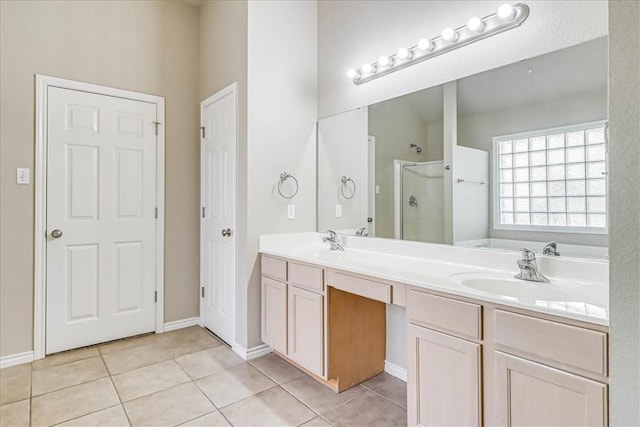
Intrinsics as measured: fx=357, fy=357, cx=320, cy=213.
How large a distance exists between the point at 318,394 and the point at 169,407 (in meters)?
0.84

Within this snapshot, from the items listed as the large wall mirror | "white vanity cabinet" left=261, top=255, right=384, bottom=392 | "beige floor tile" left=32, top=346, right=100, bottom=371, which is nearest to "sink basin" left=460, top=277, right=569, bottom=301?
the large wall mirror

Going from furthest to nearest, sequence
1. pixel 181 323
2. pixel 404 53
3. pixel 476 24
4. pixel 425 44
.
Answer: pixel 181 323, pixel 404 53, pixel 425 44, pixel 476 24

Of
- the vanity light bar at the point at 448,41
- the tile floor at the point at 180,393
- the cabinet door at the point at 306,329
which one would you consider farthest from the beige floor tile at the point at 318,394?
the vanity light bar at the point at 448,41

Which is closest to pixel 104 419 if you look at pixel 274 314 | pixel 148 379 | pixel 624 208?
pixel 148 379

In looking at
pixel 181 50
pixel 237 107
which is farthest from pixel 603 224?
pixel 181 50

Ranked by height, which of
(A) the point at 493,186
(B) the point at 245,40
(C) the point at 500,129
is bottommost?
(A) the point at 493,186

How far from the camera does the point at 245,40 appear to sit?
2.61 meters

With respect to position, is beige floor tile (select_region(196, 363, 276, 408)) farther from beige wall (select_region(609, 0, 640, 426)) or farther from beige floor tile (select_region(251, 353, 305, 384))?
beige wall (select_region(609, 0, 640, 426))

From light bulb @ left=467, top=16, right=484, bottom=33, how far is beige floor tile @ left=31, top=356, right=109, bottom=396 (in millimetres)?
3026

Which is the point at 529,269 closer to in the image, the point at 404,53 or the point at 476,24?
the point at 476,24

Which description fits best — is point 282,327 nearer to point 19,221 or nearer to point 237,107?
point 237,107

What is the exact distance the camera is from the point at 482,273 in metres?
1.76

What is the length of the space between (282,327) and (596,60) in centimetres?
221

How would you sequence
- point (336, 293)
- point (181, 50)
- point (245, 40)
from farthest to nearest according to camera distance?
point (181, 50)
point (245, 40)
point (336, 293)
